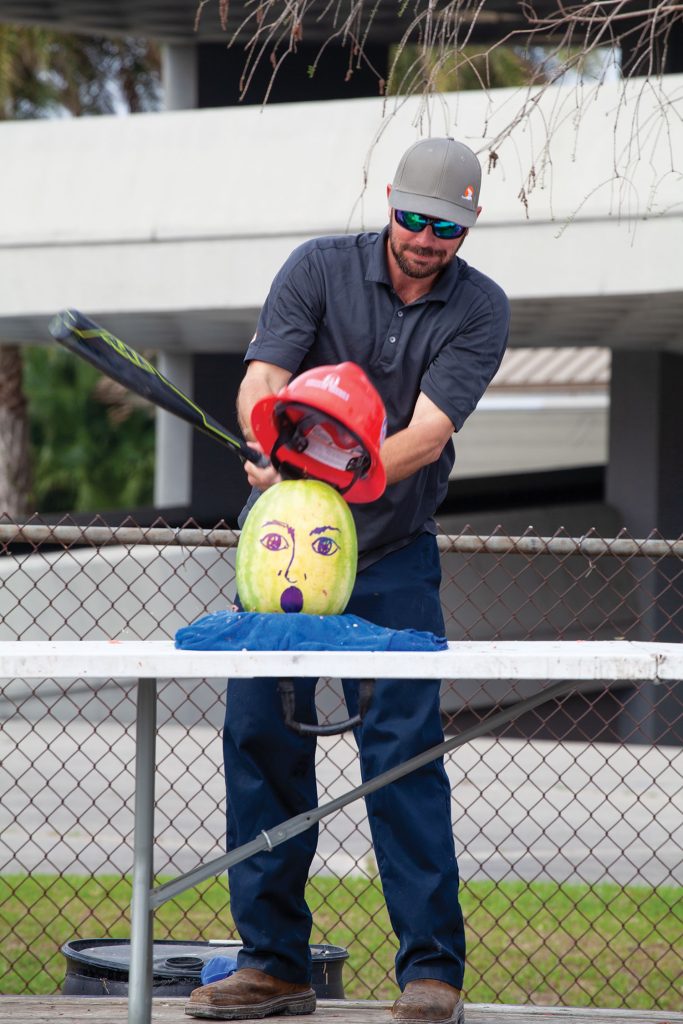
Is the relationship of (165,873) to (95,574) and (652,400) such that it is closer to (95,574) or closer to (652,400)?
(95,574)

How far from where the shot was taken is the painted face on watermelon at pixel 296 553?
101 inches

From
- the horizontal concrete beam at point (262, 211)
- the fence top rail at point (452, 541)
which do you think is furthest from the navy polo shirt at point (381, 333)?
the horizontal concrete beam at point (262, 211)

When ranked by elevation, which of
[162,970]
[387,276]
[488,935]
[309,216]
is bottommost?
[488,935]

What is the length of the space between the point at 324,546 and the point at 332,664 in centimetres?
43

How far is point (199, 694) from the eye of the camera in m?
9.77

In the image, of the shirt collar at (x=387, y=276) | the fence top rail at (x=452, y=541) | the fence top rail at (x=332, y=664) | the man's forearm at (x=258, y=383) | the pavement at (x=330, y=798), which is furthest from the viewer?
the pavement at (x=330, y=798)

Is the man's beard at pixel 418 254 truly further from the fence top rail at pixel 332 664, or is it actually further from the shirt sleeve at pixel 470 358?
the fence top rail at pixel 332 664

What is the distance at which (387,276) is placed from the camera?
10.3 ft

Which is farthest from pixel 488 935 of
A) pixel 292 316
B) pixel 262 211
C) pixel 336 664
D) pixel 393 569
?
pixel 262 211

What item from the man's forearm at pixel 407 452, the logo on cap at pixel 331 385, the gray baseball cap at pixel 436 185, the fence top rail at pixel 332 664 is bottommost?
the fence top rail at pixel 332 664

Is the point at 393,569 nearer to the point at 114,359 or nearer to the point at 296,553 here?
the point at 296,553

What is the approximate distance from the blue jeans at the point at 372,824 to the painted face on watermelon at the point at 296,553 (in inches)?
17.5

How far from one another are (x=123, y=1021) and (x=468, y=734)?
3.90 feet

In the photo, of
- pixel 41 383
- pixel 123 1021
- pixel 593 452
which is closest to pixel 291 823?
pixel 123 1021
